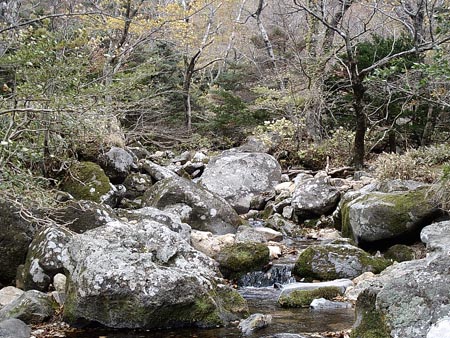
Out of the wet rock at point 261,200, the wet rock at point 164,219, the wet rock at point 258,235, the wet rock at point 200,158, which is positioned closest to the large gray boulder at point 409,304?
the wet rock at point 164,219

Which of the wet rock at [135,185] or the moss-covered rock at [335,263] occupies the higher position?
the wet rock at [135,185]

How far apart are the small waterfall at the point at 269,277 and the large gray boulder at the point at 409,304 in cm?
380

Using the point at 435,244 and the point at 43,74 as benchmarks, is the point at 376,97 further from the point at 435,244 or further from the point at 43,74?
the point at 43,74

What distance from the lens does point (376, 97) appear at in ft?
44.5

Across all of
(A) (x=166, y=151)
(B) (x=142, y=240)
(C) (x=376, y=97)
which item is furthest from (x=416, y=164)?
(A) (x=166, y=151)

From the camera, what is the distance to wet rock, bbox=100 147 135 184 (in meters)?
12.6

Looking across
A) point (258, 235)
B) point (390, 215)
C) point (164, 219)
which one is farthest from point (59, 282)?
point (390, 215)

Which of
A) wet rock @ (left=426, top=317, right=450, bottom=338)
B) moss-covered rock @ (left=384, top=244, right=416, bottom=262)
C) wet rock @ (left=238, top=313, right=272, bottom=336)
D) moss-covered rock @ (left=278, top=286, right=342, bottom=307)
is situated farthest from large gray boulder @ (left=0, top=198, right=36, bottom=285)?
wet rock @ (left=426, top=317, right=450, bottom=338)

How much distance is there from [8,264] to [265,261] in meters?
3.83

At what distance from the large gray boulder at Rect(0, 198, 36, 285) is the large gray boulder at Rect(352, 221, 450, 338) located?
531 centimetres

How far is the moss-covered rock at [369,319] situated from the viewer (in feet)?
11.5

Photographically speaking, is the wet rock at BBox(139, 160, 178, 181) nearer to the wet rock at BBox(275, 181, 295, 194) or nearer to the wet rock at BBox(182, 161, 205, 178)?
the wet rock at BBox(182, 161, 205, 178)

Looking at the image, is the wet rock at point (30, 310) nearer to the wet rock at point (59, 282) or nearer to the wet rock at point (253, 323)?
the wet rock at point (59, 282)

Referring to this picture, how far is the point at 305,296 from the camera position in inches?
250
